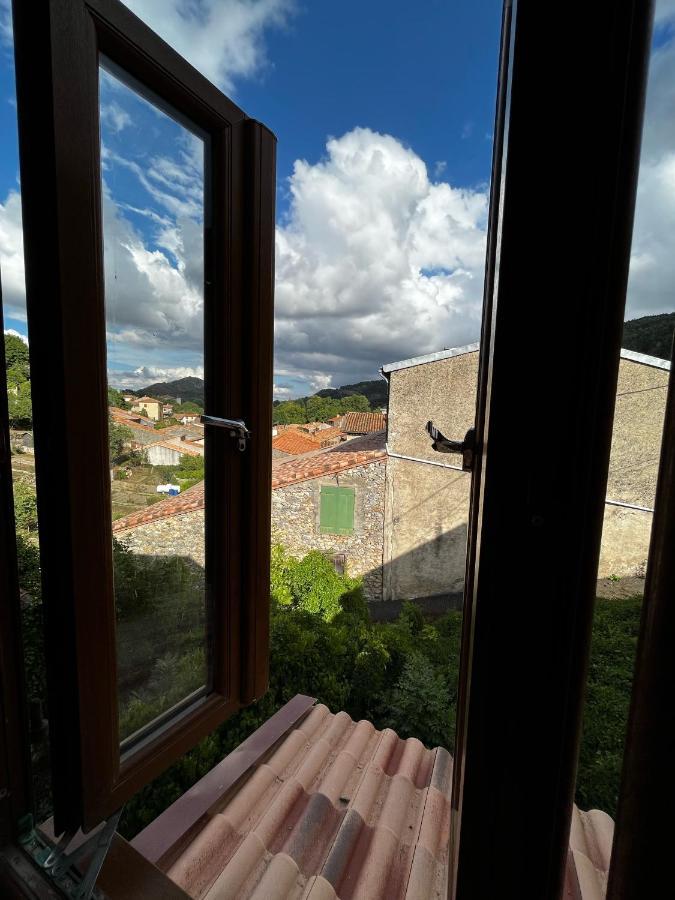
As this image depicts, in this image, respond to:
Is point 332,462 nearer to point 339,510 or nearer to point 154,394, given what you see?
point 339,510

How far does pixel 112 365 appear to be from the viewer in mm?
807

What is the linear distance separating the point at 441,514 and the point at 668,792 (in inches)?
244

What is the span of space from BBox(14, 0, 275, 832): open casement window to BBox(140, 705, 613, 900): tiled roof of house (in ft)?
0.73

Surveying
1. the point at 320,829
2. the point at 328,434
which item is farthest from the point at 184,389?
the point at 328,434

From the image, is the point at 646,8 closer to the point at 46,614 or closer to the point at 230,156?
the point at 230,156

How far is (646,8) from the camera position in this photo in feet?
0.95

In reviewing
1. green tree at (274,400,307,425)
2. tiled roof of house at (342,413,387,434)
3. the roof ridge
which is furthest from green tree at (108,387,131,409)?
green tree at (274,400,307,425)

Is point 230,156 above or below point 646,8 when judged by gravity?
above

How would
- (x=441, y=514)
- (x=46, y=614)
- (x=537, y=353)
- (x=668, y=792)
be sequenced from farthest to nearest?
(x=441, y=514) → (x=46, y=614) → (x=537, y=353) → (x=668, y=792)

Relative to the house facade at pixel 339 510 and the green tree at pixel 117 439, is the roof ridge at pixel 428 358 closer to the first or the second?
the house facade at pixel 339 510

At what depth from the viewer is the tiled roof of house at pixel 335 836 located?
0.75 meters

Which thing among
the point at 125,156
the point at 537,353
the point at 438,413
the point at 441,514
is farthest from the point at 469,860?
the point at 441,514

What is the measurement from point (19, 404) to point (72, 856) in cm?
87

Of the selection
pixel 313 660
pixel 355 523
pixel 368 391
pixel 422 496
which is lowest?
pixel 313 660
